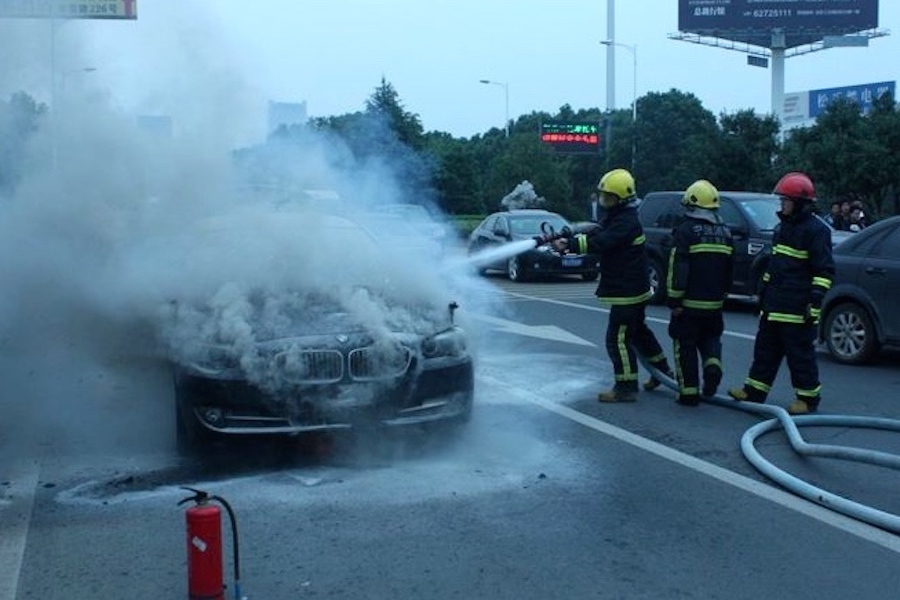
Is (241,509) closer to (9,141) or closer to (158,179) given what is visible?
(158,179)

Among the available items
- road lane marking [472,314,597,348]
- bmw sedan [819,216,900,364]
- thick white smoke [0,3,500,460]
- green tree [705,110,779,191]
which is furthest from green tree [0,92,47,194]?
green tree [705,110,779,191]

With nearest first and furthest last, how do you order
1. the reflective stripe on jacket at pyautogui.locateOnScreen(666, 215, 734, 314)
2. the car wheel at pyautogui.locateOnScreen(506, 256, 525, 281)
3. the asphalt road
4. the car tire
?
the asphalt road, the car tire, the reflective stripe on jacket at pyautogui.locateOnScreen(666, 215, 734, 314), the car wheel at pyautogui.locateOnScreen(506, 256, 525, 281)

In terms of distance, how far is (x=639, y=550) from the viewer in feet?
16.0

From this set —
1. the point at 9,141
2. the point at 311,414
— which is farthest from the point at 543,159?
the point at 311,414

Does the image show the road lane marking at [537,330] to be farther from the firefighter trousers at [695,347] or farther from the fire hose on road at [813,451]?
the firefighter trousers at [695,347]

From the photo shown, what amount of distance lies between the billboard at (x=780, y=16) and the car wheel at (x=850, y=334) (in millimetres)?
43399

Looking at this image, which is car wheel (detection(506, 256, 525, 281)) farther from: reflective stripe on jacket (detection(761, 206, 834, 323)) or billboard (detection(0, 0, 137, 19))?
reflective stripe on jacket (detection(761, 206, 834, 323))

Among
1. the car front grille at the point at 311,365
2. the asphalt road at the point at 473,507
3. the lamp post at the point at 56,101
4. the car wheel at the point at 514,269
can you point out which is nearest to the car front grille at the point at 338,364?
the car front grille at the point at 311,365

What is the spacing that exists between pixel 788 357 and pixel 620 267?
146 centimetres

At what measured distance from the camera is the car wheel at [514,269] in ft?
68.9

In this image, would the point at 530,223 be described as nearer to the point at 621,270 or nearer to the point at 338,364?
the point at 621,270

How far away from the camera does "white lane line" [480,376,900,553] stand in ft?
16.9

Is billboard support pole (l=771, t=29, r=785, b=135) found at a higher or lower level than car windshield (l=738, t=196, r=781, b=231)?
higher

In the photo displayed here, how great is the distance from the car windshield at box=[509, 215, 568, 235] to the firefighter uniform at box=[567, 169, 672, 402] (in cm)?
1297
